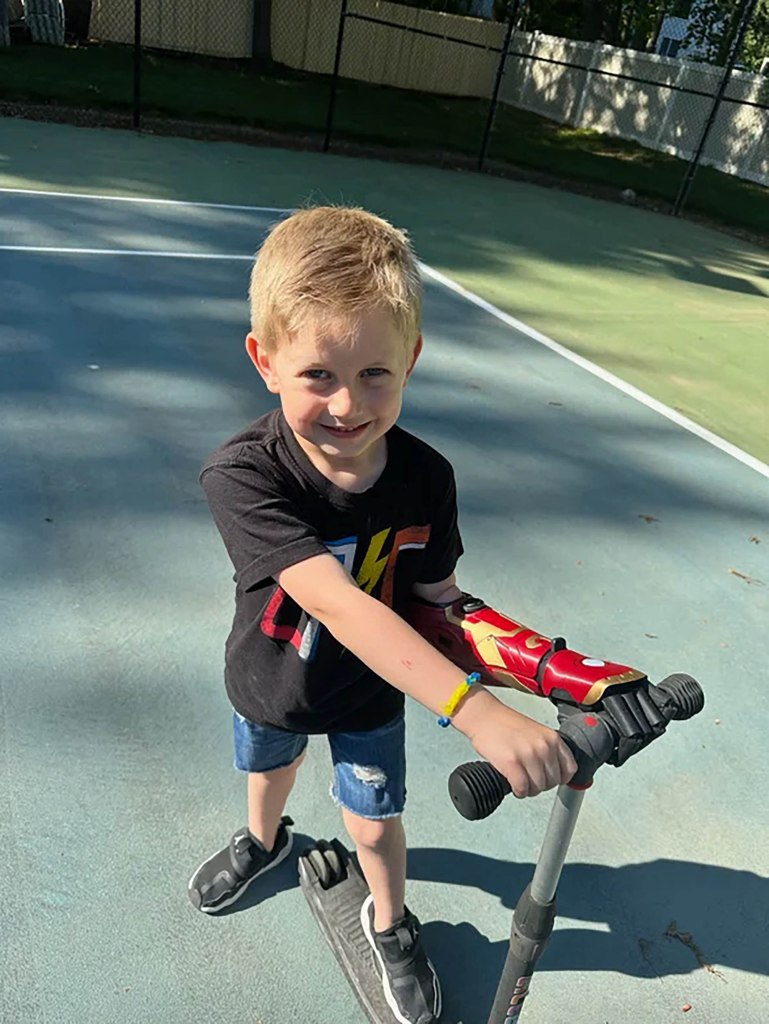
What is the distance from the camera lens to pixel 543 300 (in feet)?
25.3

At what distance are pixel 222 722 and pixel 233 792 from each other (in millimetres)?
262

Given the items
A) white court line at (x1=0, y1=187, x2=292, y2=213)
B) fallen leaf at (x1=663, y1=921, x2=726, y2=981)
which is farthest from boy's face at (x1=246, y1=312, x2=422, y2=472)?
white court line at (x1=0, y1=187, x2=292, y2=213)

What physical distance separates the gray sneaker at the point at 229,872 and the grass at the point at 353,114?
1349 centimetres

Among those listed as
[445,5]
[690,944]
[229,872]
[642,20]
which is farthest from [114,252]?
[642,20]

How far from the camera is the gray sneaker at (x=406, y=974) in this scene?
190 cm

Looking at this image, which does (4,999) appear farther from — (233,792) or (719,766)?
(719,766)

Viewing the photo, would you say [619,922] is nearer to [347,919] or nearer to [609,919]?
[609,919]

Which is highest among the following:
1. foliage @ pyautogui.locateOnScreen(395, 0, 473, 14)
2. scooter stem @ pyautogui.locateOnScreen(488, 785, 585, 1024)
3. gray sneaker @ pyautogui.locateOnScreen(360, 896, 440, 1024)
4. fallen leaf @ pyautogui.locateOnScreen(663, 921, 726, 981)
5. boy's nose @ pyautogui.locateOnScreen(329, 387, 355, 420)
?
foliage @ pyautogui.locateOnScreen(395, 0, 473, 14)

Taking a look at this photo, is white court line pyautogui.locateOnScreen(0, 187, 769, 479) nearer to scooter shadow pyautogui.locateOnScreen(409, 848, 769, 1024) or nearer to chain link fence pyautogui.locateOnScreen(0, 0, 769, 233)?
scooter shadow pyautogui.locateOnScreen(409, 848, 769, 1024)

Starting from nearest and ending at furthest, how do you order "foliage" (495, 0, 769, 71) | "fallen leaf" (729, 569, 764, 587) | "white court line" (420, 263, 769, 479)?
"fallen leaf" (729, 569, 764, 587), "white court line" (420, 263, 769, 479), "foliage" (495, 0, 769, 71)

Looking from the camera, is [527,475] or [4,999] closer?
[4,999]

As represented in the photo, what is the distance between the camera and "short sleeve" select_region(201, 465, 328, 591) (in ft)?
4.92

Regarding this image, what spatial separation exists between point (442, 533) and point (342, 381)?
445mm

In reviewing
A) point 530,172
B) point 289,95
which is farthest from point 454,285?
point 289,95
